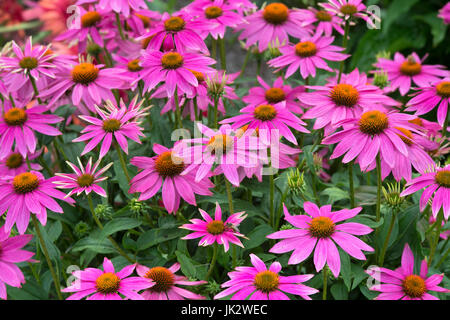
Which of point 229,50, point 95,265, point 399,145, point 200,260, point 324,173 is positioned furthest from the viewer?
point 229,50

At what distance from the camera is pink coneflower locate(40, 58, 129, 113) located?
3.68 ft

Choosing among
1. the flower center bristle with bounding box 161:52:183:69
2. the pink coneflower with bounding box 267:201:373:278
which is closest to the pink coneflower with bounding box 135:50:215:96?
the flower center bristle with bounding box 161:52:183:69

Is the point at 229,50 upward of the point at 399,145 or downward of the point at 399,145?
upward

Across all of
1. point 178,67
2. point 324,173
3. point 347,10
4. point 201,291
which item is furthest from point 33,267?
point 347,10

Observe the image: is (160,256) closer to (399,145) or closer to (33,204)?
(33,204)

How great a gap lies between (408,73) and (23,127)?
0.93 m

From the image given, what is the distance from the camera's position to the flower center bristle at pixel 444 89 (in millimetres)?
1079

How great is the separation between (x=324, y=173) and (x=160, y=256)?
0.49m

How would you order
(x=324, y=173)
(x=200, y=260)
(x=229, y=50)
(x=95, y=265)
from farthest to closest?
(x=229, y=50) → (x=324, y=173) → (x=95, y=265) → (x=200, y=260)

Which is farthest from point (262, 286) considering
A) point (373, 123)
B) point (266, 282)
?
point (373, 123)

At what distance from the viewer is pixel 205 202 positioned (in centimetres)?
108

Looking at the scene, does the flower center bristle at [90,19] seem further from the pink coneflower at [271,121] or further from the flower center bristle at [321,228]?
the flower center bristle at [321,228]

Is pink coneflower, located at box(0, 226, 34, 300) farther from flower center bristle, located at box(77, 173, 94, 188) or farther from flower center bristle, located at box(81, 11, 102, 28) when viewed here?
flower center bristle, located at box(81, 11, 102, 28)

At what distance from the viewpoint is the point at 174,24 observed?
112 centimetres
